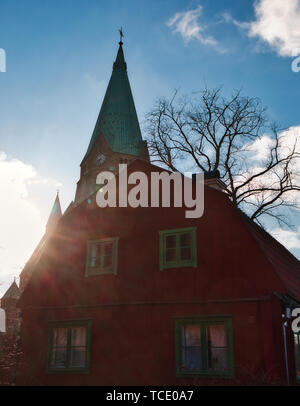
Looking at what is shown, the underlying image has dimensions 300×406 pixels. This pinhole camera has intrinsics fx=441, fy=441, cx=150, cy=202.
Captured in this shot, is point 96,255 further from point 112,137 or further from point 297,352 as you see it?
point 112,137

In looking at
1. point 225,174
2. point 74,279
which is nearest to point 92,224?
point 74,279

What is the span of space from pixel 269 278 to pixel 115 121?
138 feet

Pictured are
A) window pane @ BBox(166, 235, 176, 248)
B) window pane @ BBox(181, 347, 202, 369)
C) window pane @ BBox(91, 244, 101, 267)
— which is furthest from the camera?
window pane @ BBox(91, 244, 101, 267)

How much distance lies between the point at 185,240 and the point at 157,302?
221 cm

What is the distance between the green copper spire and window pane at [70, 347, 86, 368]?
124ft

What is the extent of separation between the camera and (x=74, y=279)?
53.1 feet

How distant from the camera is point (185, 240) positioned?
1462 cm

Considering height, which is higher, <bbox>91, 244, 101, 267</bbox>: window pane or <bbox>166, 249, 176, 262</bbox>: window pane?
<bbox>91, 244, 101, 267</bbox>: window pane

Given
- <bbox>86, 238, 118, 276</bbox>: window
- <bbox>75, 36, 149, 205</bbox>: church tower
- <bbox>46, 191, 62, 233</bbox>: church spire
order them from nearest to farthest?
<bbox>86, 238, 118, 276</bbox>: window < <bbox>75, 36, 149, 205</bbox>: church tower < <bbox>46, 191, 62, 233</bbox>: church spire

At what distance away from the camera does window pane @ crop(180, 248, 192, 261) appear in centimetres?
1437

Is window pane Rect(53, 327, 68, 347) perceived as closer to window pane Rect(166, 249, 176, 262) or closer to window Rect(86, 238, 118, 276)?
window Rect(86, 238, 118, 276)

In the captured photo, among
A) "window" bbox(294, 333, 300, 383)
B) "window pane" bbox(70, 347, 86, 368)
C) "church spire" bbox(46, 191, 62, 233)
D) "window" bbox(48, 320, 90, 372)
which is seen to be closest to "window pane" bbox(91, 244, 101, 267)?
Result: "window" bbox(48, 320, 90, 372)

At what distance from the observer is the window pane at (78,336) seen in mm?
15125

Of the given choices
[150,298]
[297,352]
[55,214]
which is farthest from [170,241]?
[55,214]
